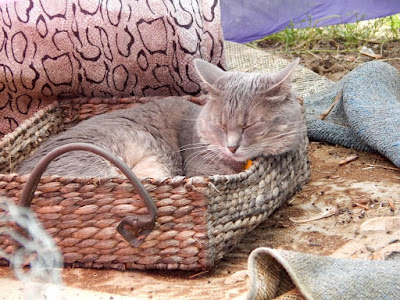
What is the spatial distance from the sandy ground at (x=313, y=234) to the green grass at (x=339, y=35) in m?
1.75

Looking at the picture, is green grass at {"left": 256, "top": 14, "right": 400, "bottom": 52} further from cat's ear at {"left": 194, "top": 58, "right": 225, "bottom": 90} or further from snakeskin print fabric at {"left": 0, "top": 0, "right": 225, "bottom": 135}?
cat's ear at {"left": 194, "top": 58, "right": 225, "bottom": 90}

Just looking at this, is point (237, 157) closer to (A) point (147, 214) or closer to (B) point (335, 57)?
(A) point (147, 214)

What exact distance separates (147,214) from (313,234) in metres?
0.73

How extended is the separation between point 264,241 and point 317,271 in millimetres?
672

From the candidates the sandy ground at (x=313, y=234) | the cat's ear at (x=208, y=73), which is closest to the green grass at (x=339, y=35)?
the sandy ground at (x=313, y=234)

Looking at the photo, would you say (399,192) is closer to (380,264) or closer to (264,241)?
(264,241)

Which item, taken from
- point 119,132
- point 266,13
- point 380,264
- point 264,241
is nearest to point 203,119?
point 119,132

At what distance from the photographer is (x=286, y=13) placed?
4547mm

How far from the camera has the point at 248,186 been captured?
2328 millimetres

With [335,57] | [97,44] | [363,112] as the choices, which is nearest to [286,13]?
[335,57]

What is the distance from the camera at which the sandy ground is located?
206cm

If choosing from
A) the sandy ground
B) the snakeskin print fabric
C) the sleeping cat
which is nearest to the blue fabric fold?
the sandy ground

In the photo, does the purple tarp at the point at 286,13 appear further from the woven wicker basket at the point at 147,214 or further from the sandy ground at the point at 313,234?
the woven wicker basket at the point at 147,214

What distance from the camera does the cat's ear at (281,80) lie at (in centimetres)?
243
